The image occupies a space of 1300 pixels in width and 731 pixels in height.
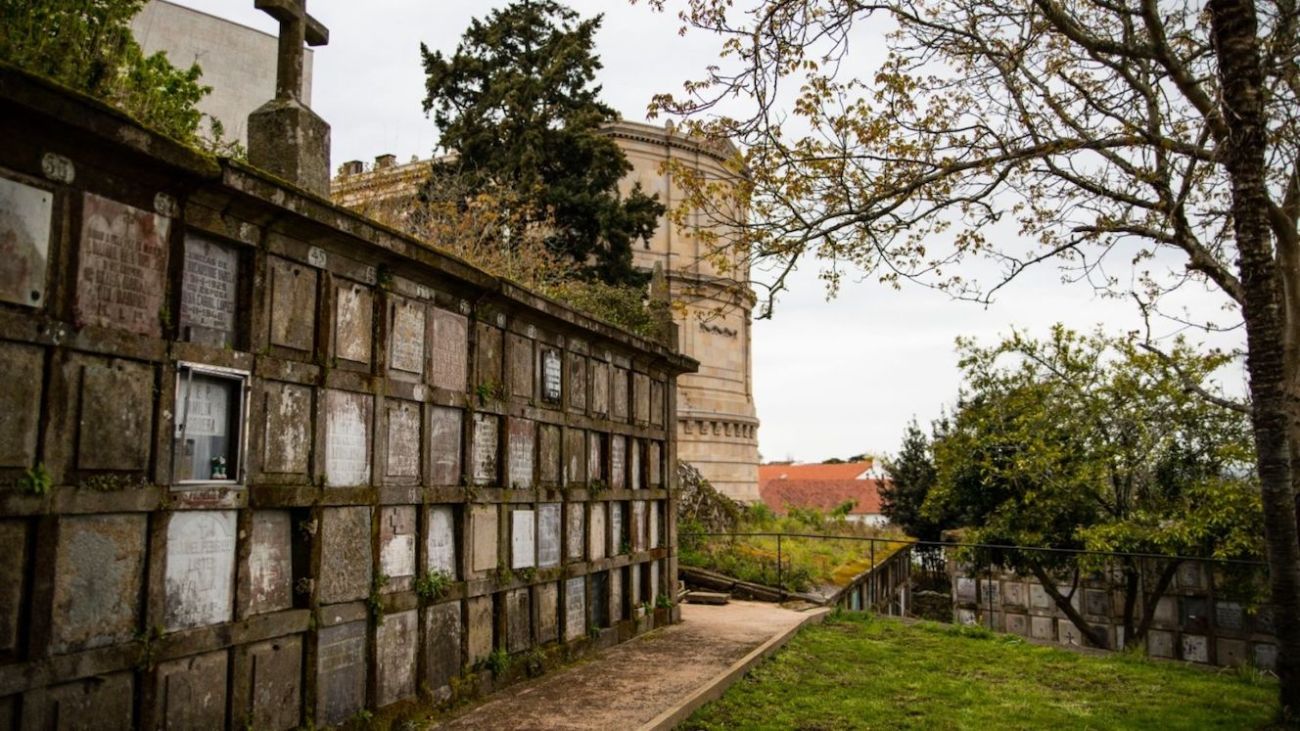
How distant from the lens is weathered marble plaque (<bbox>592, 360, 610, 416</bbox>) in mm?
9383

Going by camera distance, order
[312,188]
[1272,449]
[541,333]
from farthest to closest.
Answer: [541,333], [1272,449], [312,188]

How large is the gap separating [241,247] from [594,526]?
5069mm

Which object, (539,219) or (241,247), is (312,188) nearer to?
(241,247)

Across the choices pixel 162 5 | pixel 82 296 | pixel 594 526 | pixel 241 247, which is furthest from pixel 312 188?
pixel 162 5

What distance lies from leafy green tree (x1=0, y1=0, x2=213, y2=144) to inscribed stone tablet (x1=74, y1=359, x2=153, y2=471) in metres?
1.23

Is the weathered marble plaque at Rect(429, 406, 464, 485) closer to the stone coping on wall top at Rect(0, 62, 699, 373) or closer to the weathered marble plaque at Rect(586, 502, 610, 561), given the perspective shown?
the stone coping on wall top at Rect(0, 62, 699, 373)

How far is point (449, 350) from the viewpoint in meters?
6.84

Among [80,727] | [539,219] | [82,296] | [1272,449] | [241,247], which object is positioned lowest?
[80,727]

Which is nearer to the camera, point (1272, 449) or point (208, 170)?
point (208, 170)

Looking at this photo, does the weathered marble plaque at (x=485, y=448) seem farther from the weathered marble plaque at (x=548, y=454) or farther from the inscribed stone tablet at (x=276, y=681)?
the inscribed stone tablet at (x=276, y=681)

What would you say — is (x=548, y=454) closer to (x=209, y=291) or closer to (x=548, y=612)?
(x=548, y=612)

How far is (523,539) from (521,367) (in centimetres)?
144

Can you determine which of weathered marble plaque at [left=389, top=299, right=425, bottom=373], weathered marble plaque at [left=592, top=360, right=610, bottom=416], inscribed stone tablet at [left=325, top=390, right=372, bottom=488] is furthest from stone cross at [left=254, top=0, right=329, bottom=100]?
weathered marble plaque at [left=592, top=360, right=610, bottom=416]

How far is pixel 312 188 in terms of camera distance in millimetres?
5840
